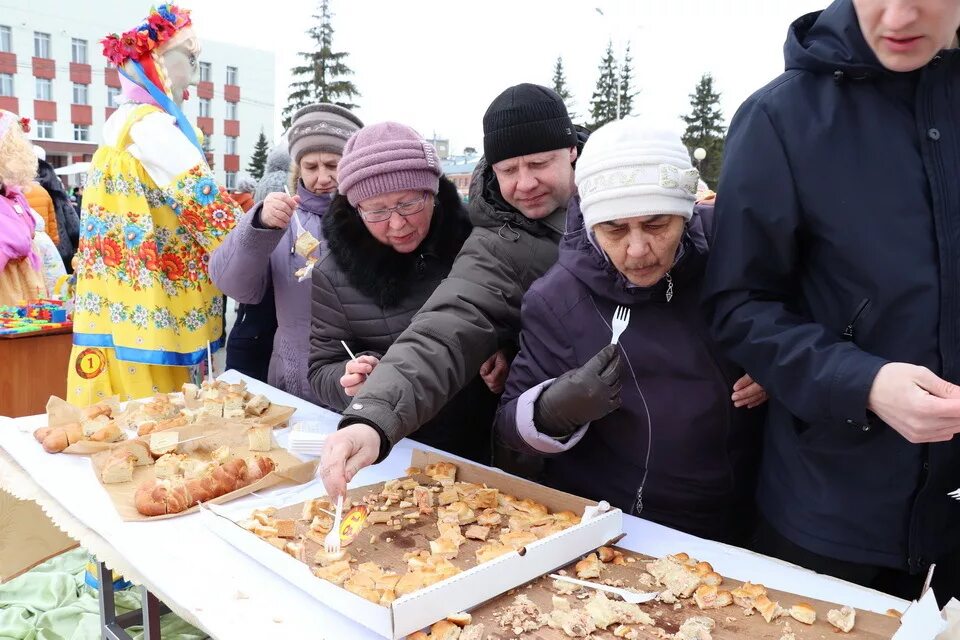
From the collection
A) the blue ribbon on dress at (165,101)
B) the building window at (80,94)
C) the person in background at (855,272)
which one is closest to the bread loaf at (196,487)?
the person in background at (855,272)

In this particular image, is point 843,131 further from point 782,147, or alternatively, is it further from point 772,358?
point 772,358

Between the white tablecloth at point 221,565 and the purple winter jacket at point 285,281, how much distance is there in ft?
2.84

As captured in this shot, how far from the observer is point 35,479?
1.77 m

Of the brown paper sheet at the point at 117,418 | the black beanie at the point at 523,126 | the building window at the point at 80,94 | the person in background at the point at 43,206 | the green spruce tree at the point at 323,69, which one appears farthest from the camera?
the building window at the point at 80,94

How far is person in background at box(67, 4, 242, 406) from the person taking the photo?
259 centimetres

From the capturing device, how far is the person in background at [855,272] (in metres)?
1.15

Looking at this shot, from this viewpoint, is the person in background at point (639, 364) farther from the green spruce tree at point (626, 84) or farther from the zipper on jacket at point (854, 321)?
the green spruce tree at point (626, 84)

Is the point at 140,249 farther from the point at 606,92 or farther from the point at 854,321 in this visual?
the point at 606,92

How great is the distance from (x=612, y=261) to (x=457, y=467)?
2.03 ft

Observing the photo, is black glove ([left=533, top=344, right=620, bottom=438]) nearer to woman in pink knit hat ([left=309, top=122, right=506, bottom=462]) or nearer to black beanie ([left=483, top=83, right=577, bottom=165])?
woman in pink knit hat ([left=309, top=122, right=506, bottom=462])

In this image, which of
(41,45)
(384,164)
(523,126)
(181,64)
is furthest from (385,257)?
(41,45)

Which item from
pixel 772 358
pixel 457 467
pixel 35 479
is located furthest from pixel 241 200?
pixel 772 358

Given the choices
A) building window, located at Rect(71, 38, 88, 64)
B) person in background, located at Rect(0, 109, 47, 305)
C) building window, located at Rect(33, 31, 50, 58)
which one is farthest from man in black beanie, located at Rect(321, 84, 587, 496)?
building window, located at Rect(71, 38, 88, 64)

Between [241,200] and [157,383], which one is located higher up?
[241,200]
